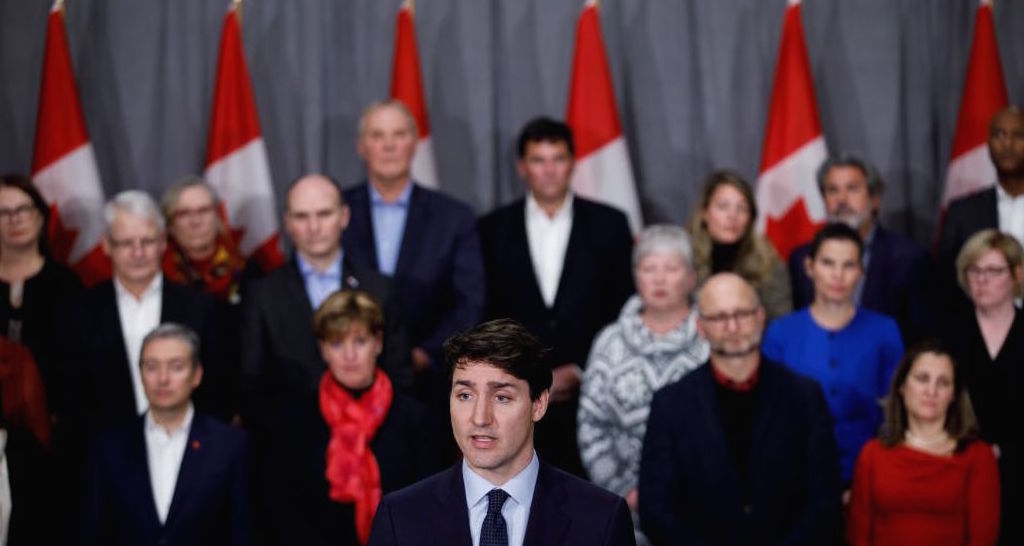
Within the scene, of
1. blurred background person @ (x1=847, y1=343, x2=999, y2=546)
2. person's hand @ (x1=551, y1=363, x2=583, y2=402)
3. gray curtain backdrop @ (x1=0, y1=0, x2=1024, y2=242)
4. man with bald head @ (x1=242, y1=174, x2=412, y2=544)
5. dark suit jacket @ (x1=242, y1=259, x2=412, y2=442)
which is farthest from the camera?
gray curtain backdrop @ (x1=0, y1=0, x2=1024, y2=242)

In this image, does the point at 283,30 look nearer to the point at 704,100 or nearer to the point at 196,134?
the point at 196,134

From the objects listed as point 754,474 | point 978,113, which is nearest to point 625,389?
point 754,474

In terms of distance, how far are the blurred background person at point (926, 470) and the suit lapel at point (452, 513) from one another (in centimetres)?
208

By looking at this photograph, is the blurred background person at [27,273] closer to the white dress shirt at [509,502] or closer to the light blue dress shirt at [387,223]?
the light blue dress shirt at [387,223]

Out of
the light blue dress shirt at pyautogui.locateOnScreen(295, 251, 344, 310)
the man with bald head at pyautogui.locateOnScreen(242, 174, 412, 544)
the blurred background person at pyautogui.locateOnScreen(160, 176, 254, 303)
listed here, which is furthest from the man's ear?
the blurred background person at pyautogui.locateOnScreen(160, 176, 254, 303)

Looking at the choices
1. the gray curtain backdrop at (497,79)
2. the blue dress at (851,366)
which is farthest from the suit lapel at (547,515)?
the gray curtain backdrop at (497,79)

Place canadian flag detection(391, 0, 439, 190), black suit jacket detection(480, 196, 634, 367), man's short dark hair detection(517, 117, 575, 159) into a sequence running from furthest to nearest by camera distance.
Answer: canadian flag detection(391, 0, 439, 190) < man's short dark hair detection(517, 117, 575, 159) < black suit jacket detection(480, 196, 634, 367)

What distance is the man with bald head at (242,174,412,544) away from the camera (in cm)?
419

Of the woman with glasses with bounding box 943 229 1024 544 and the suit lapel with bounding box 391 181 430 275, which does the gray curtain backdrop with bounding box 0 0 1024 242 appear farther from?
the woman with glasses with bounding box 943 229 1024 544

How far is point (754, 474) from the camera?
3936 millimetres

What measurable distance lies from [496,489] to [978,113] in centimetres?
431

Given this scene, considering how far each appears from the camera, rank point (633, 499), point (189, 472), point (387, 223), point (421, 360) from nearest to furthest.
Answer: point (189, 472), point (633, 499), point (421, 360), point (387, 223)

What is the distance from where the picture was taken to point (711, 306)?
13.1ft

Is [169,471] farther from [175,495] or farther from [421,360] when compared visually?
[421,360]
